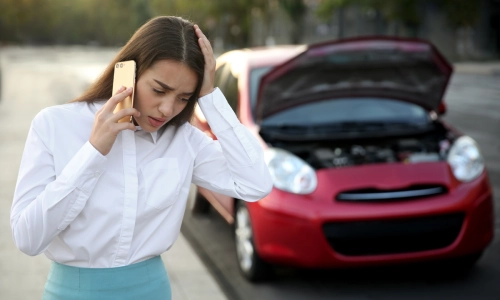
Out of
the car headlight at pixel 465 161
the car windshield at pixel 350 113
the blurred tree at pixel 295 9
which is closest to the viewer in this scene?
the car headlight at pixel 465 161

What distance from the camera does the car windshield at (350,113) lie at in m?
5.22

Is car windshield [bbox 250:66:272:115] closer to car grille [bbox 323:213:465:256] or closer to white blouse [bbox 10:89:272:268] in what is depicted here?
car grille [bbox 323:213:465:256]

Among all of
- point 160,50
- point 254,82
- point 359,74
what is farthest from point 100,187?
point 254,82

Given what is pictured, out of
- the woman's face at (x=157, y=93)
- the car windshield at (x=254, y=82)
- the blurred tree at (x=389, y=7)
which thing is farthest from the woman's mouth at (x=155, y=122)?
the blurred tree at (x=389, y=7)

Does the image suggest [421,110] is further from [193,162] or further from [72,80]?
[72,80]

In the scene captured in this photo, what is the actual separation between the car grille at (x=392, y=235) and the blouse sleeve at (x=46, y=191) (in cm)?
279

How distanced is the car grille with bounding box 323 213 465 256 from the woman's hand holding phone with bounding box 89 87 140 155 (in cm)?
279

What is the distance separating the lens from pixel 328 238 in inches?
174

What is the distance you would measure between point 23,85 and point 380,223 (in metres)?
23.9

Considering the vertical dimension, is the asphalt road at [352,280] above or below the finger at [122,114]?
below

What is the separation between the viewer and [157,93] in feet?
6.31

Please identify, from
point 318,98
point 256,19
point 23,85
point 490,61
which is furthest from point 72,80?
point 256,19

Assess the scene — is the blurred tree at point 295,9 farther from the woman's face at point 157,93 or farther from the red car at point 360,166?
the woman's face at point 157,93

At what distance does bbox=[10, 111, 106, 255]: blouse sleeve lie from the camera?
5.70 ft
